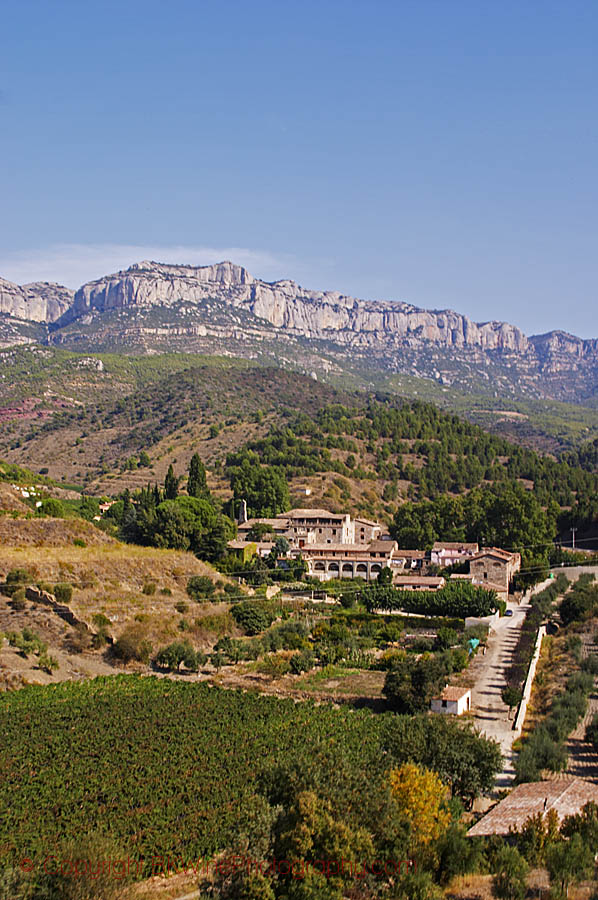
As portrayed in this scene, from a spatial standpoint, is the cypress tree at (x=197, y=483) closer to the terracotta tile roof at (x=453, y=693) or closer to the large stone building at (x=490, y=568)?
the large stone building at (x=490, y=568)

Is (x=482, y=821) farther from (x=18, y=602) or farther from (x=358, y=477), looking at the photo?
(x=358, y=477)

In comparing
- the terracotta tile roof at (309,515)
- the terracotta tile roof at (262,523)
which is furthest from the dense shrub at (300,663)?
the terracotta tile roof at (309,515)

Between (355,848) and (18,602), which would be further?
(18,602)

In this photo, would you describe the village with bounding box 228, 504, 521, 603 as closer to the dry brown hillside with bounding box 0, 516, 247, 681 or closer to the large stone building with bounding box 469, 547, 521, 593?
the large stone building with bounding box 469, 547, 521, 593

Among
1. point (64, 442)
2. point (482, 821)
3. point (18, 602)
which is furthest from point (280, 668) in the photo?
point (64, 442)

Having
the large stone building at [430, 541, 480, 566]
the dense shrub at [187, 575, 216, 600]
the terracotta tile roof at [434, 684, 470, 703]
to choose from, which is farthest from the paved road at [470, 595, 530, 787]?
the dense shrub at [187, 575, 216, 600]
